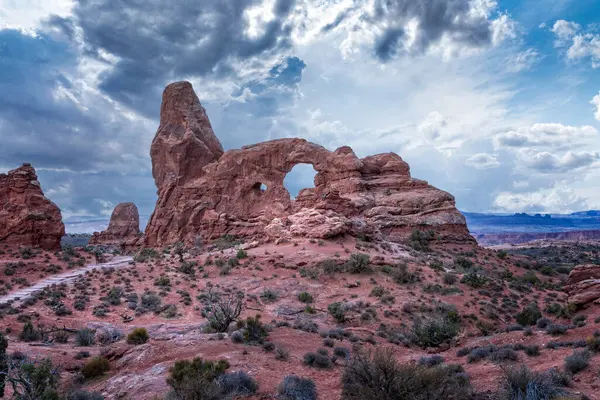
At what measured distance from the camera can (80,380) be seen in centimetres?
822

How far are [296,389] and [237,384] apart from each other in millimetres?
1114

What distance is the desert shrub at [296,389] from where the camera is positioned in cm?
687

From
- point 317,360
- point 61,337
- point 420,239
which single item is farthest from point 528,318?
point 420,239

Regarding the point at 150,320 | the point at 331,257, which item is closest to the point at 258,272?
the point at 331,257

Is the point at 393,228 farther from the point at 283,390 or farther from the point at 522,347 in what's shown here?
the point at 283,390

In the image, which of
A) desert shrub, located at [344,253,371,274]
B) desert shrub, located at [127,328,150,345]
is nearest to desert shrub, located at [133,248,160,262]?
desert shrub, located at [344,253,371,274]

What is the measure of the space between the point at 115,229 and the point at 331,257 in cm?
5404

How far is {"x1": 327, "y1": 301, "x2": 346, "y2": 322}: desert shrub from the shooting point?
51.4ft

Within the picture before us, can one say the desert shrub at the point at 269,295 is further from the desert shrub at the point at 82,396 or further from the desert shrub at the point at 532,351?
the desert shrub at the point at 82,396

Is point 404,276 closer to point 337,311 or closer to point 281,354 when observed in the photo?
point 337,311

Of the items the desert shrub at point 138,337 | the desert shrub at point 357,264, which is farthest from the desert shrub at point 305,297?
the desert shrub at point 138,337

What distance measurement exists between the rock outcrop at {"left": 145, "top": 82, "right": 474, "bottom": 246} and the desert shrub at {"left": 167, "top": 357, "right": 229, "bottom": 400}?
883 inches

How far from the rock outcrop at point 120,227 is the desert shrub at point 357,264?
49756 mm

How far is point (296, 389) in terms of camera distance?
7035mm
